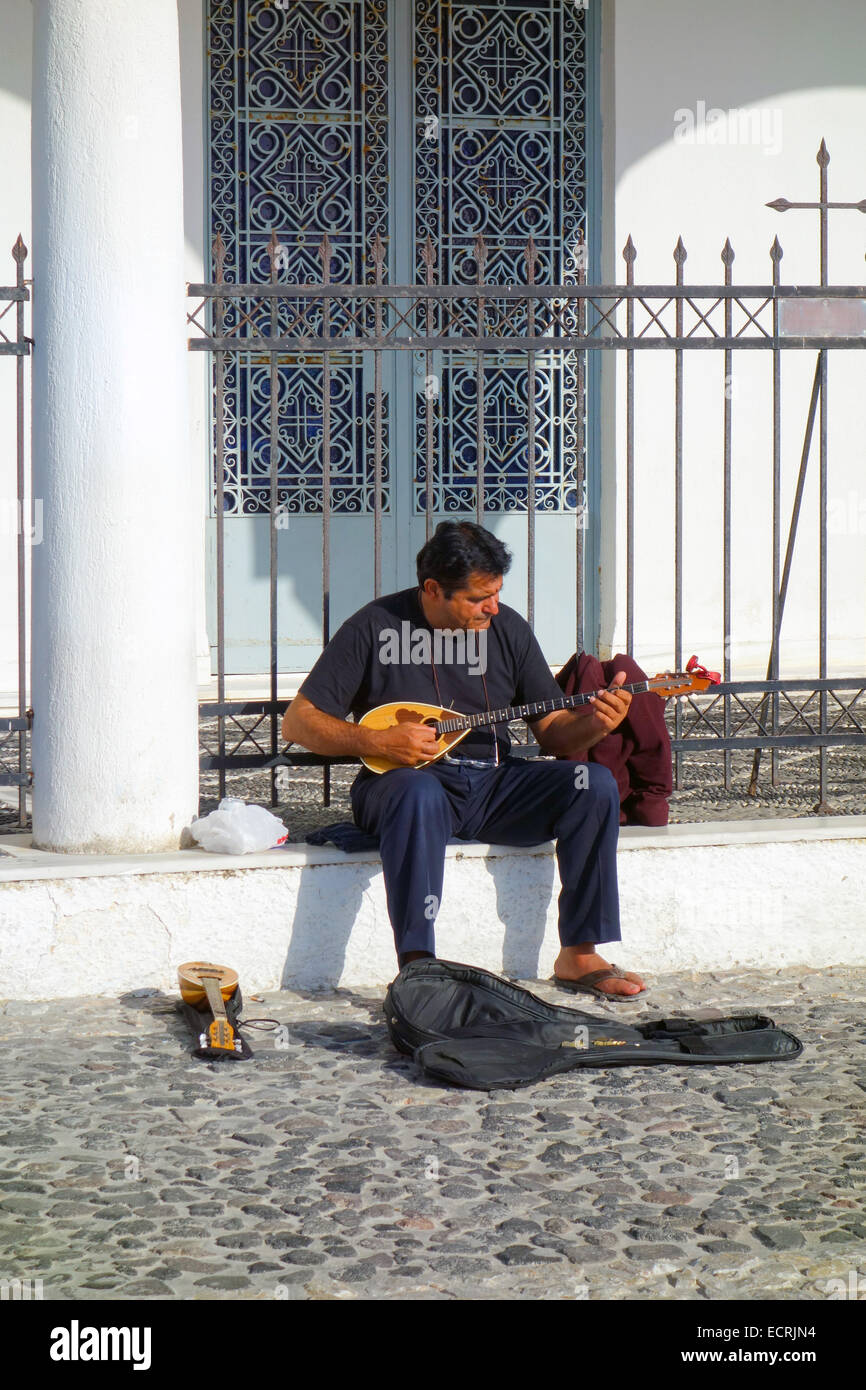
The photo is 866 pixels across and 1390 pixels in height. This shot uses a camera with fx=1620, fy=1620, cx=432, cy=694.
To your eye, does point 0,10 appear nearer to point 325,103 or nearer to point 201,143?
point 201,143

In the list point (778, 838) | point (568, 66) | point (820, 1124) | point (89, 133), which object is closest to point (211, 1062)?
point (820, 1124)

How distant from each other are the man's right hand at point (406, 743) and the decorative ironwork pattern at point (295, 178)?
4.24 m

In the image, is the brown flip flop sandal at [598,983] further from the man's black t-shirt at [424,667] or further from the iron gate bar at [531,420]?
the iron gate bar at [531,420]

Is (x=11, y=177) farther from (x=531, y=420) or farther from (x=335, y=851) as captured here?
(x=335, y=851)

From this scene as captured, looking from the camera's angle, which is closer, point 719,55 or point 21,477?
point 21,477

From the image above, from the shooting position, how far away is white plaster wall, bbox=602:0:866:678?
9.15 meters

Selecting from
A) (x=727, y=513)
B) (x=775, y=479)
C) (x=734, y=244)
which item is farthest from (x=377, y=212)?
(x=775, y=479)

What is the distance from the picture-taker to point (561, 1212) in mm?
3334

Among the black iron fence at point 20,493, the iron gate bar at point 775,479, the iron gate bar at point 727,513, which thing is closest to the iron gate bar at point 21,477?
the black iron fence at point 20,493

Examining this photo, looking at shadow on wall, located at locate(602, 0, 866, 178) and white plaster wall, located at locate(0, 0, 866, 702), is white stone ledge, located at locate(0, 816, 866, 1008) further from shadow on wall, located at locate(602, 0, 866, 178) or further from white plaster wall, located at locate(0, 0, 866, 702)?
shadow on wall, located at locate(602, 0, 866, 178)

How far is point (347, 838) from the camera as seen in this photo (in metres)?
4.93

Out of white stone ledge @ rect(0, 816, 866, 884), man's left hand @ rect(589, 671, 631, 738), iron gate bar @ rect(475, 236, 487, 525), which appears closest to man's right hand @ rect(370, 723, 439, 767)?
white stone ledge @ rect(0, 816, 866, 884)

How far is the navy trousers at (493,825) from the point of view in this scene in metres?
4.65

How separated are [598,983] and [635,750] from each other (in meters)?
0.81
